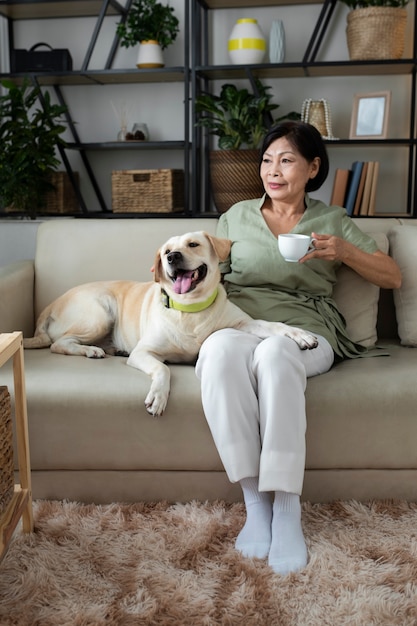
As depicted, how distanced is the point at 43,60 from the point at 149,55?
0.59 m

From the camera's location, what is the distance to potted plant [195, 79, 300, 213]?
3287 mm

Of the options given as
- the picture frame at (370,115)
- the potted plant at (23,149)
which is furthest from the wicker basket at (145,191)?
the picture frame at (370,115)

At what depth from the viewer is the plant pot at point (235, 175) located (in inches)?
130

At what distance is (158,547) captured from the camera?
1609mm

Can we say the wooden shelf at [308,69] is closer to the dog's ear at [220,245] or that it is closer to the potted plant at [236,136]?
the potted plant at [236,136]

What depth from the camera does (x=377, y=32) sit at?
3164 millimetres

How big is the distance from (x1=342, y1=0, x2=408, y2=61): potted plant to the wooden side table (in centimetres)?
239

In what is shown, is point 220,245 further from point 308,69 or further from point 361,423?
point 308,69

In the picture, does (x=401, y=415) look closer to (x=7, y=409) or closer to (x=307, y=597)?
(x=307, y=597)

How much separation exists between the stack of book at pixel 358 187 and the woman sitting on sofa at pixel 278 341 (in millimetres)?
1165

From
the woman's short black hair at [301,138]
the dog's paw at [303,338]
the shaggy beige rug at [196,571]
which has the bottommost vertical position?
the shaggy beige rug at [196,571]

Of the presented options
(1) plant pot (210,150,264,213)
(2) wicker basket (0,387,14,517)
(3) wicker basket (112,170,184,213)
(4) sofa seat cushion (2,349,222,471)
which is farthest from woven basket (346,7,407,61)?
(2) wicker basket (0,387,14,517)

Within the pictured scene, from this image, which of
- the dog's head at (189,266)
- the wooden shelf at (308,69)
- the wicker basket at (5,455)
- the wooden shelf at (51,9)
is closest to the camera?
the wicker basket at (5,455)

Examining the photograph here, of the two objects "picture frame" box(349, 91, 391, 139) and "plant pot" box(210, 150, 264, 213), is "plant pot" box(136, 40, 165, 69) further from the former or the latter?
"picture frame" box(349, 91, 391, 139)
